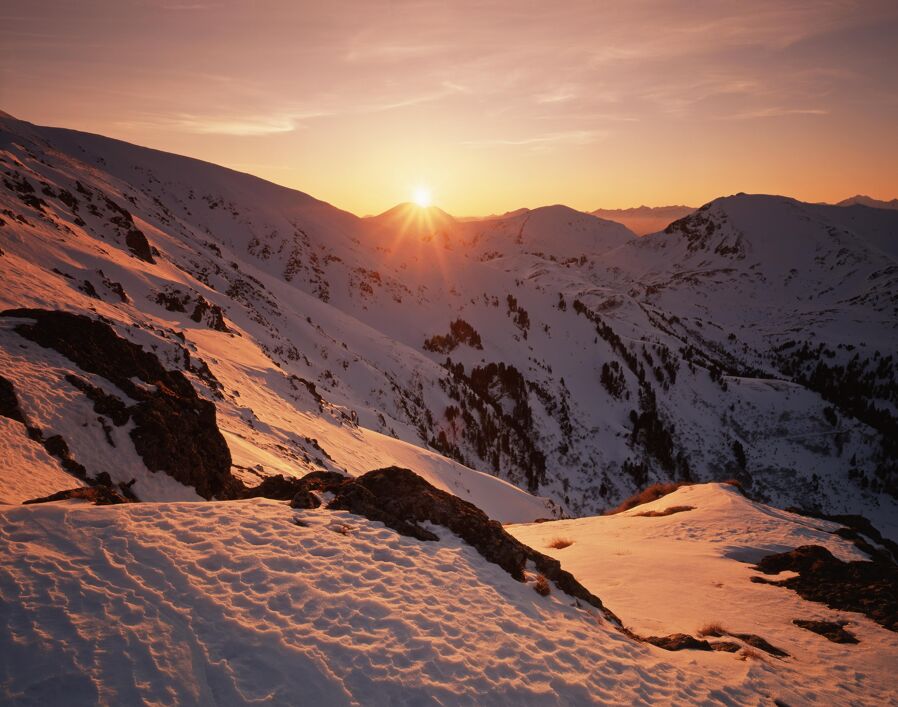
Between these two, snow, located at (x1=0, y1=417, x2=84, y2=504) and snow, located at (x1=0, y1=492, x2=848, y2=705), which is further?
snow, located at (x1=0, y1=417, x2=84, y2=504)

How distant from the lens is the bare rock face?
1224 cm

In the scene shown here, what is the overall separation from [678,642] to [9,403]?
51.7ft

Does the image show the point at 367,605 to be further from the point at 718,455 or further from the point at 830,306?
the point at 830,306

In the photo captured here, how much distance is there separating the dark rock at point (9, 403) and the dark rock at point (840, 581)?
20.2 metres

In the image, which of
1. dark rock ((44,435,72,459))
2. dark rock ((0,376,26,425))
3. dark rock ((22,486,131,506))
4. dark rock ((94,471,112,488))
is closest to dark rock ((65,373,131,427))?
dark rock ((44,435,72,459))

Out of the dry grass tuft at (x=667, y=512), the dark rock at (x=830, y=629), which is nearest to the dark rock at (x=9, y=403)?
the dark rock at (x=830, y=629)

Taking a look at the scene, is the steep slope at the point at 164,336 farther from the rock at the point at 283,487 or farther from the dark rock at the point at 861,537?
the dark rock at the point at 861,537

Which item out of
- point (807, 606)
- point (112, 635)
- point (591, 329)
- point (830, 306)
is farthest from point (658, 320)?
point (112, 635)

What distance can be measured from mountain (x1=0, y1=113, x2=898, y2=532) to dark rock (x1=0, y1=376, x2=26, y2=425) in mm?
299

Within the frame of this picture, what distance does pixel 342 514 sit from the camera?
1036cm

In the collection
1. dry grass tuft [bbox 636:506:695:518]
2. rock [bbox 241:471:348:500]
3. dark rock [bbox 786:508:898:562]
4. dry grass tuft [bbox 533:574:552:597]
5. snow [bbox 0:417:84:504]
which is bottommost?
dry grass tuft [bbox 636:506:695:518]

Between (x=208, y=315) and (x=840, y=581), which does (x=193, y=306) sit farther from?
(x=840, y=581)

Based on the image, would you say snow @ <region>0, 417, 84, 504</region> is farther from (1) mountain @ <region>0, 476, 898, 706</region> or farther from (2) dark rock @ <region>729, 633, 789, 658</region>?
(2) dark rock @ <region>729, 633, 789, 658</region>

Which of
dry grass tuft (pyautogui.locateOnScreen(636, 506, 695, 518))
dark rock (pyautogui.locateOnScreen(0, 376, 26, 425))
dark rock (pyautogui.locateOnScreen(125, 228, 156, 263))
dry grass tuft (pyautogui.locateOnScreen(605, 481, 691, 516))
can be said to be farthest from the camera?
dark rock (pyautogui.locateOnScreen(125, 228, 156, 263))
